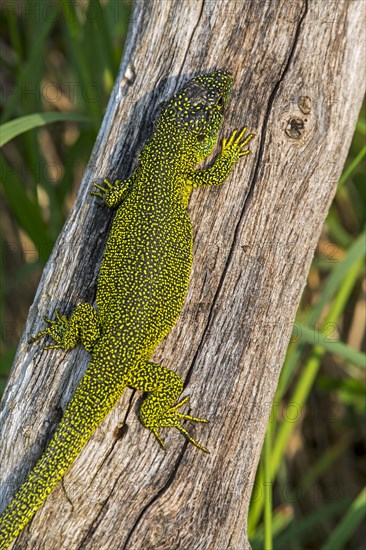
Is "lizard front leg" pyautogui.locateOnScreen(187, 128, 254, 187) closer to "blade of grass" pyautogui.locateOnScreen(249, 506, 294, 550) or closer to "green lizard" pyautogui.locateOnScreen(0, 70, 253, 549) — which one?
"green lizard" pyautogui.locateOnScreen(0, 70, 253, 549)

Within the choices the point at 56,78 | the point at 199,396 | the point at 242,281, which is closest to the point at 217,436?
the point at 199,396

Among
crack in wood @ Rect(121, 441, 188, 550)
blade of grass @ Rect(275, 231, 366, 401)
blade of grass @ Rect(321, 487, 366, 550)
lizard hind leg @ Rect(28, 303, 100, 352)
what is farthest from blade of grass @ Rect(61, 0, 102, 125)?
blade of grass @ Rect(321, 487, 366, 550)

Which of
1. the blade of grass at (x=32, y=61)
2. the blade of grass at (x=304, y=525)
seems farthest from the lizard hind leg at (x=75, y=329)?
the blade of grass at (x=304, y=525)

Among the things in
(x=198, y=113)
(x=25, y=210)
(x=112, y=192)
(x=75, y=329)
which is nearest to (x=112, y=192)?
(x=112, y=192)

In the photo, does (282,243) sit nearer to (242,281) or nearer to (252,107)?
(242,281)

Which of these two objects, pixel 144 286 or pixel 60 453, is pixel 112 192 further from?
pixel 60 453

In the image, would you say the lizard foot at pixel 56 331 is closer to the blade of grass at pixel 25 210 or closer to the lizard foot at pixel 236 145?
A: the blade of grass at pixel 25 210

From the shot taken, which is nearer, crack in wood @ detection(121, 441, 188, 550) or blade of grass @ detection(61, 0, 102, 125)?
crack in wood @ detection(121, 441, 188, 550)

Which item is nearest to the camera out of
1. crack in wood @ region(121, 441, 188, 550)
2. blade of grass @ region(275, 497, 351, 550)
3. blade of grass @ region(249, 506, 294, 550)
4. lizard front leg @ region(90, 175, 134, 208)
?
crack in wood @ region(121, 441, 188, 550)
